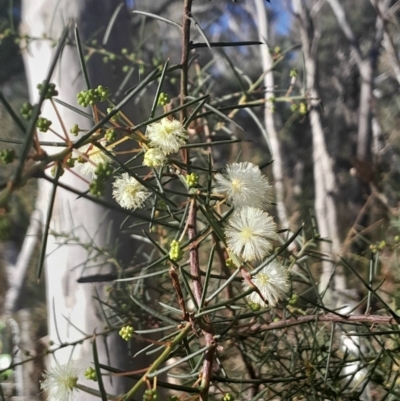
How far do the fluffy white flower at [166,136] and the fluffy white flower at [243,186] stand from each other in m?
0.03

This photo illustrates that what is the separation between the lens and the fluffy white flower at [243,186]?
0.78ft

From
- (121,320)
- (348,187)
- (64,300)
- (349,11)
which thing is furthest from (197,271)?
(349,11)

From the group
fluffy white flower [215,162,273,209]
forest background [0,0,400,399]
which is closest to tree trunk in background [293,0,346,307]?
forest background [0,0,400,399]

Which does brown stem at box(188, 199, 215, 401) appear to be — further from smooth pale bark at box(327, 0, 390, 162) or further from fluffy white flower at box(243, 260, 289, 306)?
smooth pale bark at box(327, 0, 390, 162)

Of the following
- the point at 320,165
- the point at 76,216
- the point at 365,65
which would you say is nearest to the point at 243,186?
the point at 76,216

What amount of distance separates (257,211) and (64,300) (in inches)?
14.4

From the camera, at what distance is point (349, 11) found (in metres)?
2.98

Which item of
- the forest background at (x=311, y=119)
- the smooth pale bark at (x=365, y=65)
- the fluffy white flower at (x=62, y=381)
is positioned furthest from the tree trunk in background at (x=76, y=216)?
the smooth pale bark at (x=365, y=65)

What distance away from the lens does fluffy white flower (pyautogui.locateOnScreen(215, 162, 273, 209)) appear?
0.24m

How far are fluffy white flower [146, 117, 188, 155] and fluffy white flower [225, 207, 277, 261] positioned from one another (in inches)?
1.8

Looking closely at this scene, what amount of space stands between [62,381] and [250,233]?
11cm

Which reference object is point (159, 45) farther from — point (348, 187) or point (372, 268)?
point (348, 187)

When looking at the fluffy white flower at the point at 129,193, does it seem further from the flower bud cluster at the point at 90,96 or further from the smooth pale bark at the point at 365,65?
the smooth pale bark at the point at 365,65

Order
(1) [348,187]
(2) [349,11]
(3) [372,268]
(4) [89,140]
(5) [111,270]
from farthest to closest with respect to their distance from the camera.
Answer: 1. (2) [349,11]
2. (1) [348,187]
3. (5) [111,270]
4. (3) [372,268]
5. (4) [89,140]
